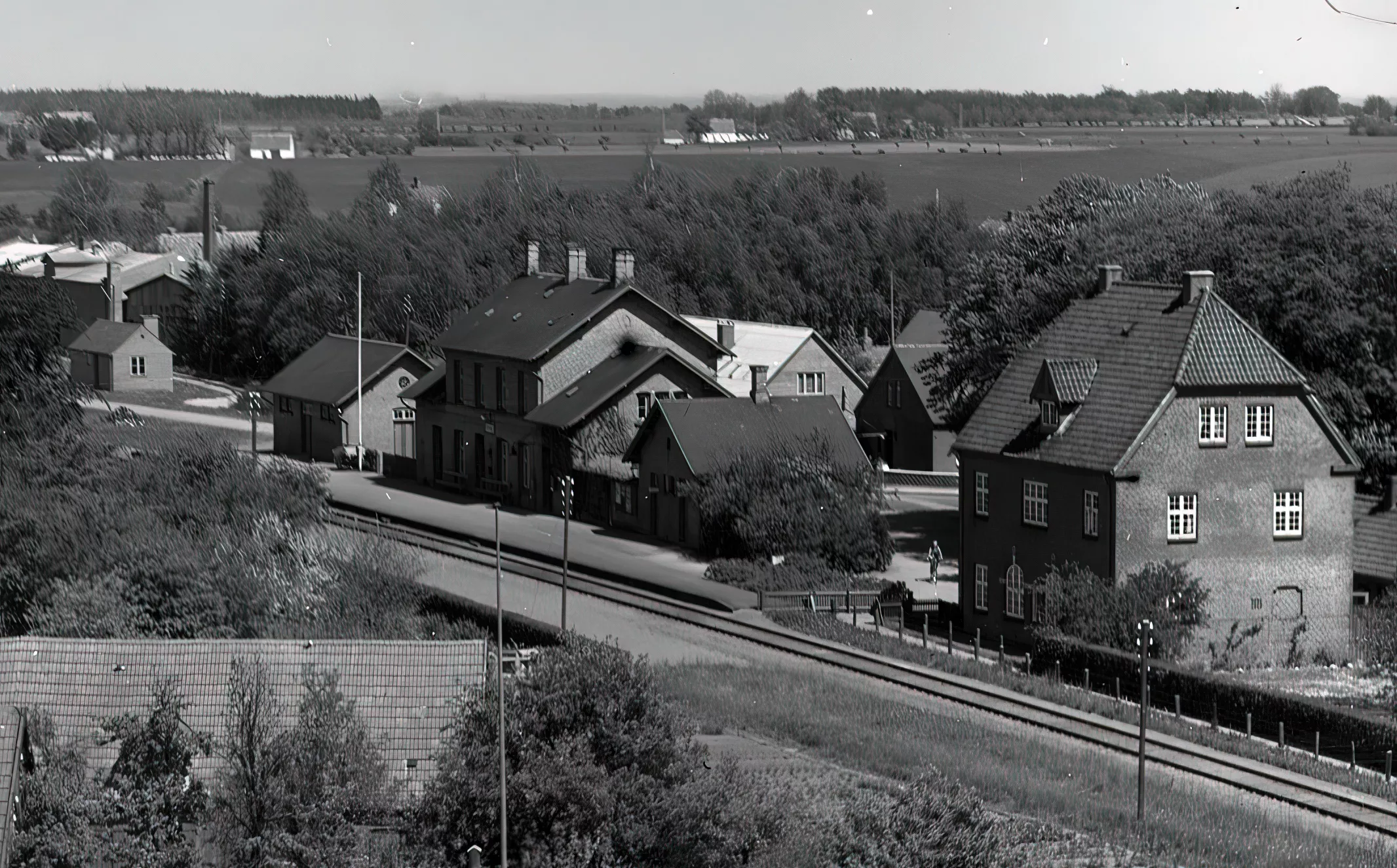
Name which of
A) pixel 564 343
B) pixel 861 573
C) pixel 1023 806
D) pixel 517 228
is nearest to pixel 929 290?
pixel 517 228

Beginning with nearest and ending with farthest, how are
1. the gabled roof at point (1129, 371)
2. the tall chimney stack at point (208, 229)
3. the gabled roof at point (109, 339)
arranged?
the gabled roof at point (1129, 371)
the gabled roof at point (109, 339)
the tall chimney stack at point (208, 229)

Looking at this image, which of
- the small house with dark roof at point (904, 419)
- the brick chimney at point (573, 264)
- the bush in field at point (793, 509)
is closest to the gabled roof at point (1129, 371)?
the bush in field at point (793, 509)

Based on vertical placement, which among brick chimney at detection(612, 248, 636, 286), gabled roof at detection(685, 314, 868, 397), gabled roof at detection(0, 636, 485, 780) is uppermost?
brick chimney at detection(612, 248, 636, 286)

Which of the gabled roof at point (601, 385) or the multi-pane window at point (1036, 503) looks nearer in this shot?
the multi-pane window at point (1036, 503)

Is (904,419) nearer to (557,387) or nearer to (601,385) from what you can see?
(601,385)

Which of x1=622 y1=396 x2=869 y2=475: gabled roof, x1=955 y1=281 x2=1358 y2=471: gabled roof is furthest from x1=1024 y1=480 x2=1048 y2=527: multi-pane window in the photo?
x1=622 y1=396 x2=869 y2=475: gabled roof

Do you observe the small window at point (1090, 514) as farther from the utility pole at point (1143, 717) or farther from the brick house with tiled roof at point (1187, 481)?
the utility pole at point (1143, 717)

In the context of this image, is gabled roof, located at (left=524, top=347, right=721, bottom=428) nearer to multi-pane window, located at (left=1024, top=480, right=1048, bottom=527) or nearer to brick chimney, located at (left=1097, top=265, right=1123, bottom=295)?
brick chimney, located at (left=1097, top=265, right=1123, bottom=295)
